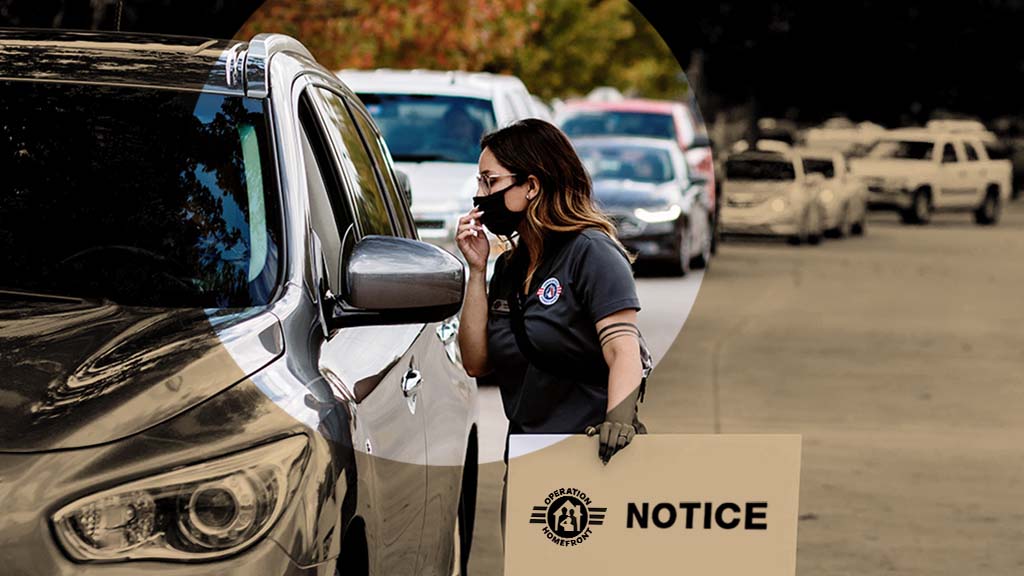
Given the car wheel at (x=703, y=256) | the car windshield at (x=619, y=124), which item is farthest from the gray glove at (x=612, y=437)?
the car windshield at (x=619, y=124)

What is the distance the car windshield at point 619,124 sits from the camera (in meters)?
29.6

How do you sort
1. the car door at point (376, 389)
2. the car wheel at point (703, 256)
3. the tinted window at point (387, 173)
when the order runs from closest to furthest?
the car door at point (376, 389) < the tinted window at point (387, 173) < the car wheel at point (703, 256)

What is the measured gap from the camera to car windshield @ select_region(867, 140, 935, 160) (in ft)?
135

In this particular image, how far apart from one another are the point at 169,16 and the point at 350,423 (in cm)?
783

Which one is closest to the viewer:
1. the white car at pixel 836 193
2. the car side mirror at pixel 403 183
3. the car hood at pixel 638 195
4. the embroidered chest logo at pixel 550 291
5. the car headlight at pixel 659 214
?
the embroidered chest logo at pixel 550 291

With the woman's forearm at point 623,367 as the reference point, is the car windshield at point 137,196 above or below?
above

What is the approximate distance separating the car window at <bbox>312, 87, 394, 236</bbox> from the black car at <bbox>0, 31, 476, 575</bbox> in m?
0.02

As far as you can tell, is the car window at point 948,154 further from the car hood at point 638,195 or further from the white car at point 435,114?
the white car at point 435,114

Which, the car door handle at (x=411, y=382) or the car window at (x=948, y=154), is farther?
the car window at (x=948, y=154)

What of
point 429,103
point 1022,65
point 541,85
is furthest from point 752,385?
point 1022,65

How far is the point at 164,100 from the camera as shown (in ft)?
14.2

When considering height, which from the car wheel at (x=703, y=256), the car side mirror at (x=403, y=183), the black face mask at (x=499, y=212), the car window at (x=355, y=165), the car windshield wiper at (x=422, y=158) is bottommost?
the black face mask at (x=499, y=212)

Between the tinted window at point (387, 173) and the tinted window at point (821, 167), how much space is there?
1124 inches

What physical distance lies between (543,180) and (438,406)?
2.34 feet
